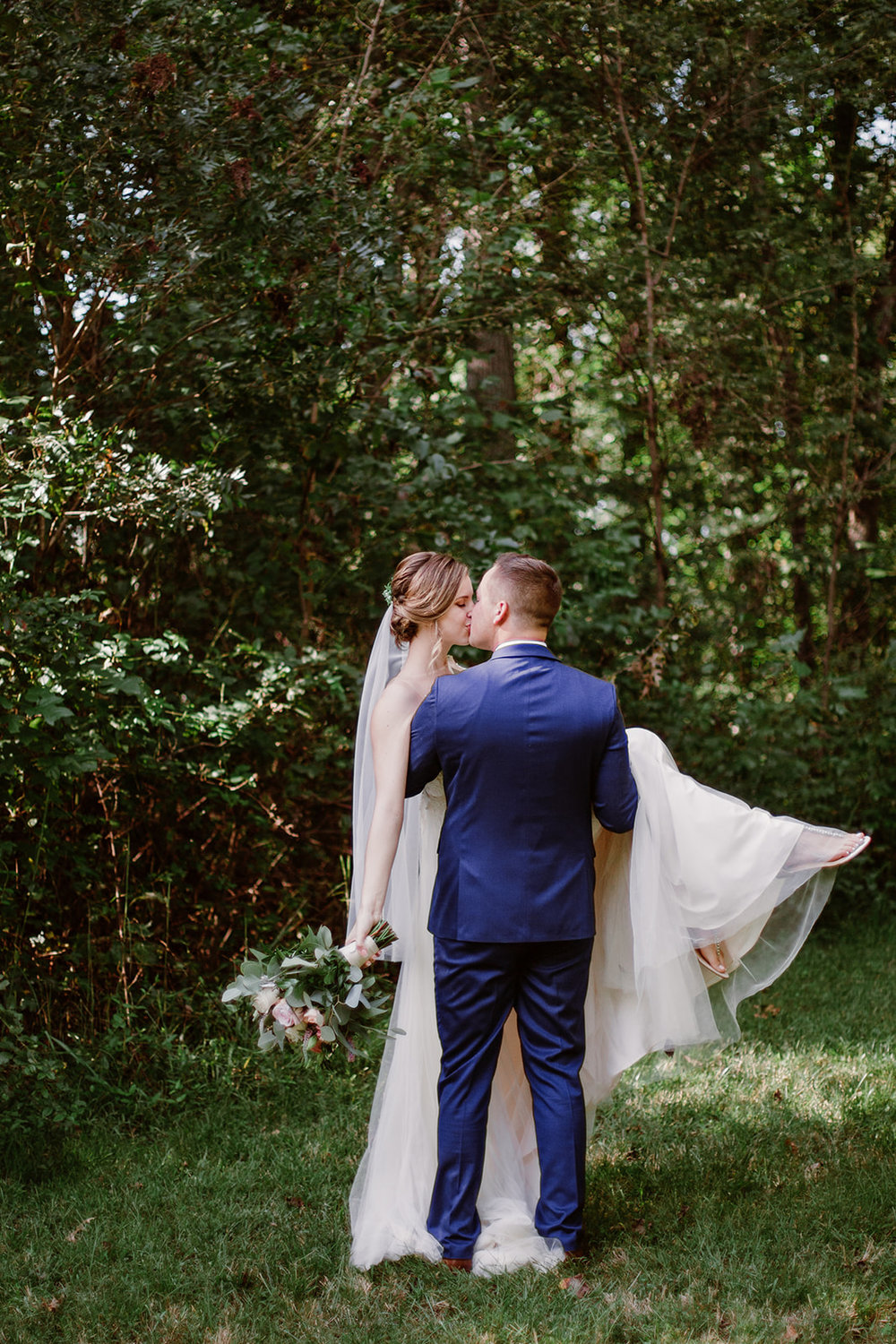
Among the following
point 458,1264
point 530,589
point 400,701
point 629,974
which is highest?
point 530,589

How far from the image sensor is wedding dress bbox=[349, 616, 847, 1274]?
345 cm

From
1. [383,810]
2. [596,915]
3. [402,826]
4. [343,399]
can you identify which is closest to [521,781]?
[383,810]

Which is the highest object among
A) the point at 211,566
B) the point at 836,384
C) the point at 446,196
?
the point at 446,196

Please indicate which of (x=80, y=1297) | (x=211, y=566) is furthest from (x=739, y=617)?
(x=80, y=1297)

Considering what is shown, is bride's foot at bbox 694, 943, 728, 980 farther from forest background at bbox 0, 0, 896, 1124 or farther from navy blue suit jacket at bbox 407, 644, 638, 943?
forest background at bbox 0, 0, 896, 1124

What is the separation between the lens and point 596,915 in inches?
146

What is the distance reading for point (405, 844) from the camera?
371 centimetres

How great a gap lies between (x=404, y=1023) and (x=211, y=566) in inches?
125

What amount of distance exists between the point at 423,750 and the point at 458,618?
480 mm

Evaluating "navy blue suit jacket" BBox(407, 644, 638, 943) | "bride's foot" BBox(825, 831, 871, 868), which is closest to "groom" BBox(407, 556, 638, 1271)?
"navy blue suit jacket" BBox(407, 644, 638, 943)

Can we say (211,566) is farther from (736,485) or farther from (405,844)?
(736,485)

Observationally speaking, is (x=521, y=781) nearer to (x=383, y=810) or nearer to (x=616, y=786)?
(x=616, y=786)

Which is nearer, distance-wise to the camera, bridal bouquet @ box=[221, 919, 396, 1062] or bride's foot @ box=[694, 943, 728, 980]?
bridal bouquet @ box=[221, 919, 396, 1062]

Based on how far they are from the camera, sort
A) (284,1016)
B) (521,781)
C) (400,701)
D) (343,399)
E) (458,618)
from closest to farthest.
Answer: (284,1016) < (521,781) < (400,701) < (458,618) < (343,399)
